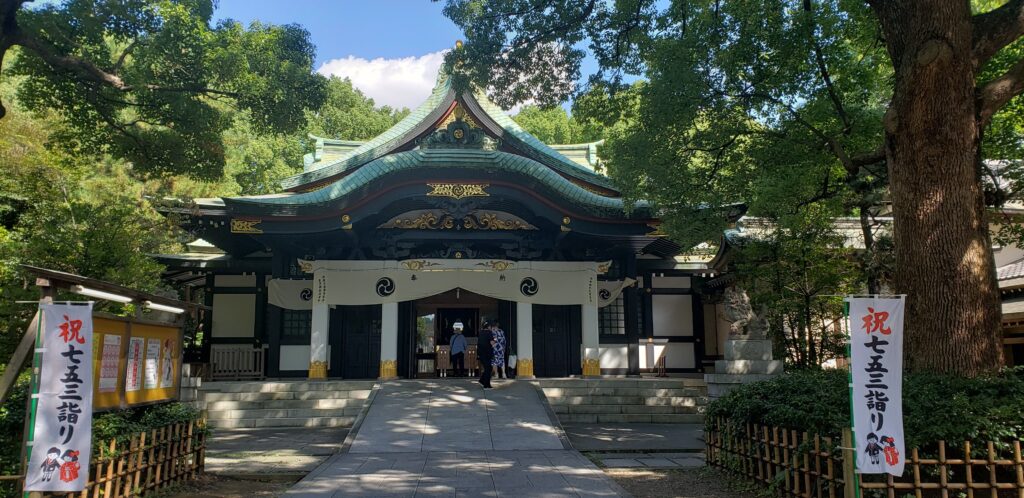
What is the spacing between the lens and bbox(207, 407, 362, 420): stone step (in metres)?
13.0

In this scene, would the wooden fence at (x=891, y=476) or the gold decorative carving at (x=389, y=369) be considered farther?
the gold decorative carving at (x=389, y=369)

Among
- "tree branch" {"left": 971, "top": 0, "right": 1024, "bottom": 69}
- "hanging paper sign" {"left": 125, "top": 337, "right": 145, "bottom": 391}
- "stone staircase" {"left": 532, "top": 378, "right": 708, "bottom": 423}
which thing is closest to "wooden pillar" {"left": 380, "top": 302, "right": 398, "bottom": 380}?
"stone staircase" {"left": 532, "top": 378, "right": 708, "bottom": 423}

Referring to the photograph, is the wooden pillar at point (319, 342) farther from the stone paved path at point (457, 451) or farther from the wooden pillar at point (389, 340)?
the stone paved path at point (457, 451)

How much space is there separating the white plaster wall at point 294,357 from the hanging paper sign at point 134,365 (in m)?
10.00

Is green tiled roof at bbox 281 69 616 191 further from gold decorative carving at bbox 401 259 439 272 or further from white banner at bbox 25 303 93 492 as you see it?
white banner at bbox 25 303 93 492

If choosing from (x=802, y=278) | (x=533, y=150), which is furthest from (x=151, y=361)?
(x=533, y=150)

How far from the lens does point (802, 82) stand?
34.9ft

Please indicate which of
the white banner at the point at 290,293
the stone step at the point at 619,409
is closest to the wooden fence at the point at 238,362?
the white banner at the point at 290,293

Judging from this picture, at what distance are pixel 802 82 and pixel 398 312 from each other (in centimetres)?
1049

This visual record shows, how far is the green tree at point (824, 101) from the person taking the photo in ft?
21.5

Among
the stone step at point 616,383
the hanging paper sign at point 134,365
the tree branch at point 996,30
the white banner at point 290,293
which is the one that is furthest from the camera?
the white banner at point 290,293

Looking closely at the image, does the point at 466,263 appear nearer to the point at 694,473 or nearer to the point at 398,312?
the point at 398,312

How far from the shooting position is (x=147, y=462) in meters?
6.54

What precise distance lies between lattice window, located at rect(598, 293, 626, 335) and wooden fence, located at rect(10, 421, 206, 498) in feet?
37.4
